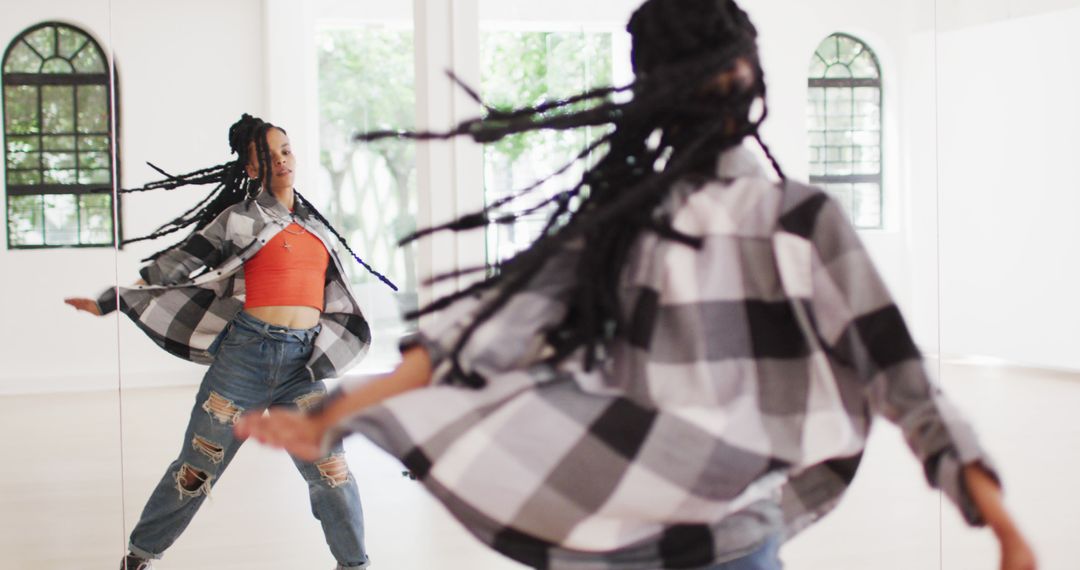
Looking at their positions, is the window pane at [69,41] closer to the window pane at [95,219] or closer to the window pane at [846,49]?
the window pane at [95,219]

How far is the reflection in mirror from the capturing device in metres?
2.85

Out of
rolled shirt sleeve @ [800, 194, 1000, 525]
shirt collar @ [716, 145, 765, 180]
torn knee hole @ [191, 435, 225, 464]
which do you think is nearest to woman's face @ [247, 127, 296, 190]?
torn knee hole @ [191, 435, 225, 464]

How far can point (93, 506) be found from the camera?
2996 mm

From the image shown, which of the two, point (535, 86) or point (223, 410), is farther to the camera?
point (535, 86)

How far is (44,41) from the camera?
2.87m

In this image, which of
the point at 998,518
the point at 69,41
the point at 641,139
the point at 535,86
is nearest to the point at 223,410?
the point at 69,41

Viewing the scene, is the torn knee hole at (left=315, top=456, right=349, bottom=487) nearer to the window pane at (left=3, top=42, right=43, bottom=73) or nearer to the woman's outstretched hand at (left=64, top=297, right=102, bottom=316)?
the woman's outstretched hand at (left=64, top=297, right=102, bottom=316)

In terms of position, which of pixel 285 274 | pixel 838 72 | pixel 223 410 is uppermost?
pixel 838 72

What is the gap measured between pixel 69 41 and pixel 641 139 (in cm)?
208

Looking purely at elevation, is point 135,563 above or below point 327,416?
below

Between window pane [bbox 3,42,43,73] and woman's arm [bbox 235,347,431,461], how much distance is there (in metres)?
Answer: 1.96

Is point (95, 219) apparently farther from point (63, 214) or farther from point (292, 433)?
point (292, 433)

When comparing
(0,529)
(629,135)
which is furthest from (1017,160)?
(0,529)

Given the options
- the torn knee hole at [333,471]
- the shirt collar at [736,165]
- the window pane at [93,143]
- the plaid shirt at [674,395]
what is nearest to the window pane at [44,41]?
the window pane at [93,143]
